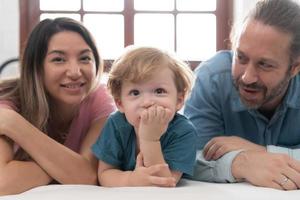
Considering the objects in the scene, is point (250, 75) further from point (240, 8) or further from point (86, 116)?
point (240, 8)

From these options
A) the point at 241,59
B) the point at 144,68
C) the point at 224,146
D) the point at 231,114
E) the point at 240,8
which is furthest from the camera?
the point at 240,8

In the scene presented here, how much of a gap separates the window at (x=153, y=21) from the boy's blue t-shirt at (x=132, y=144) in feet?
5.09

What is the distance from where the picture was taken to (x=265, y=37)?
133cm

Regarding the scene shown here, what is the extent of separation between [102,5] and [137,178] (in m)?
1.81

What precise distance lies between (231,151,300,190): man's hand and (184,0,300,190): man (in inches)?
0.6

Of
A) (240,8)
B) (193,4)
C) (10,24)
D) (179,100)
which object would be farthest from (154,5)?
(179,100)

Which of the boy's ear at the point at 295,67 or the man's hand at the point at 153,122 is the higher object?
the boy's ear at the point at 295,67

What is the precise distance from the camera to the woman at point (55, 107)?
47.5 inches

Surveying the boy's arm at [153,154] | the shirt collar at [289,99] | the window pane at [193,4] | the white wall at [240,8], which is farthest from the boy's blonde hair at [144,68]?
the window pane at [193,4]

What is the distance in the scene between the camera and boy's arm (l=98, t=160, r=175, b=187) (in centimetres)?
108

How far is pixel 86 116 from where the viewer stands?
4.70 feet

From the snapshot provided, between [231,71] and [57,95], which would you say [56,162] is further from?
[231,71]

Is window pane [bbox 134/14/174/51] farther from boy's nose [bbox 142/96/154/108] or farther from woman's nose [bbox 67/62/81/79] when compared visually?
boy's nose [bbox 142/96/154/108]

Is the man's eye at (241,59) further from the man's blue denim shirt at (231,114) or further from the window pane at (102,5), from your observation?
the window pane at (102,5)
